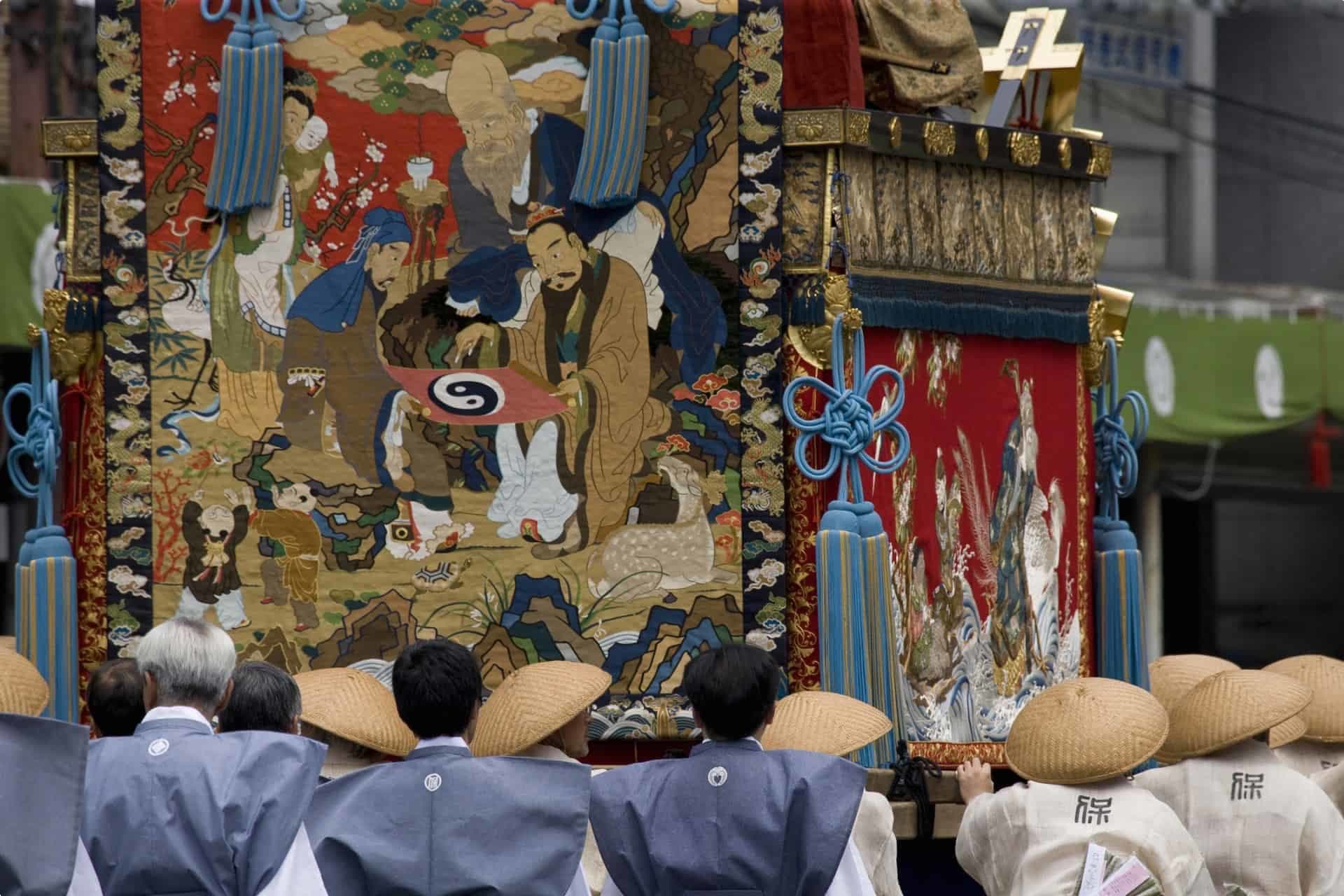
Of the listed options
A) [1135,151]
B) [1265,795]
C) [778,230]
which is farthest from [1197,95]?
[1265,795]

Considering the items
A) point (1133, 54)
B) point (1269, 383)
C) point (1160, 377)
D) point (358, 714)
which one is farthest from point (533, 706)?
point (1133, 54)

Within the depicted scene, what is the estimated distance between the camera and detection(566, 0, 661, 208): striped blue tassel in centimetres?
821

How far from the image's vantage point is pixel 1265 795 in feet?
21.9

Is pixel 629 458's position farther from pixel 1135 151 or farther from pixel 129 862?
pixel 1135 151

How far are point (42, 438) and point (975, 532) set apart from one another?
3.59m

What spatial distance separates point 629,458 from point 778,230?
3.24 ft

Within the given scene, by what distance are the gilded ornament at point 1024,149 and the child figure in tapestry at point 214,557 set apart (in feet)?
10.7

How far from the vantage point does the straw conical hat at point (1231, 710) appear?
6668 millimetres

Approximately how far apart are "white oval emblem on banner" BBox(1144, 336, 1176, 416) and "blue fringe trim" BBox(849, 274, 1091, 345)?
793 centimetres

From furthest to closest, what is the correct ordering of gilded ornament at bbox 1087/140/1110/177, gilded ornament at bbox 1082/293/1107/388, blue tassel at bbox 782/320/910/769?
gilded ornament at bbox 1082/293/1107/388 < gilded ornament at bbox 1087/140/1110/177 < blue tassel at bbox 782/320/910/769

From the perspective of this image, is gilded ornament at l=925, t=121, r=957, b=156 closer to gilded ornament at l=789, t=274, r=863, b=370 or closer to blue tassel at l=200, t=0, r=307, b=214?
gilded ornament at l=789, t=274, r=863, b=370

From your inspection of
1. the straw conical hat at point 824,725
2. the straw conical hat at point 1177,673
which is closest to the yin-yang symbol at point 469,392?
the straw conical hat at point 824,725

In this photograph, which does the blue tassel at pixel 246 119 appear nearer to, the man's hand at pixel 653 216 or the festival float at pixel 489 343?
the festival float at pixel 489 343

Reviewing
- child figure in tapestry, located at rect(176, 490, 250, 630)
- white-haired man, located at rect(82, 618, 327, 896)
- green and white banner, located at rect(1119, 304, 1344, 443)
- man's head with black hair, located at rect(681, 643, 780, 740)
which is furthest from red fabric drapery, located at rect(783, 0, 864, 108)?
green and white banner, located at rect(1119, 304, 1344, 443)
